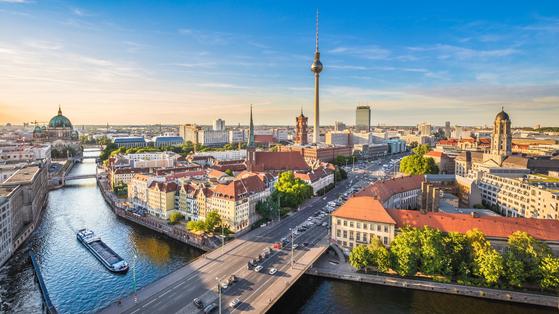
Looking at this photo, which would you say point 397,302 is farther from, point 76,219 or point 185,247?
point 76,219

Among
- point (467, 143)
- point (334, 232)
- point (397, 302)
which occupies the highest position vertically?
point (467, 143)

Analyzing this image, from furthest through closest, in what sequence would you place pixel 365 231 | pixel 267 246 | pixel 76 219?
pixel 76 219
pixel 267 246
pixel 365 231

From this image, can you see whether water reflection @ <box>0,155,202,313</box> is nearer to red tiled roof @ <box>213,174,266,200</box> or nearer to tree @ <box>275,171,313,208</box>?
red tiled roof @ <box>213,174,266,200</box>

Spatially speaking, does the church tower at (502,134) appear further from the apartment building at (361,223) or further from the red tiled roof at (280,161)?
the apartment building at (361,223)

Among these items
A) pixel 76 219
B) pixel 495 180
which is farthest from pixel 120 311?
pixel 495 180

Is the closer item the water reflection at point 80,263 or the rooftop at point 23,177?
the water reflection at point 80,263

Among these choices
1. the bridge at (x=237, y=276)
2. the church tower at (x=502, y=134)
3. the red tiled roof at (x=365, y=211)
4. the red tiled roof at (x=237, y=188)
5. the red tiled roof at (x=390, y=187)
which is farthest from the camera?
the church tower at (x=502, y=134)

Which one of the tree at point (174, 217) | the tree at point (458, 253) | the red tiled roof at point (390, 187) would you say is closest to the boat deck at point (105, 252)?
the tree at point (174, 217)

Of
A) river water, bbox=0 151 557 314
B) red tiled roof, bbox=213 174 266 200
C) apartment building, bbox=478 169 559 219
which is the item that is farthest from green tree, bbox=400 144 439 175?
river water, bbox=0 151 557 314
